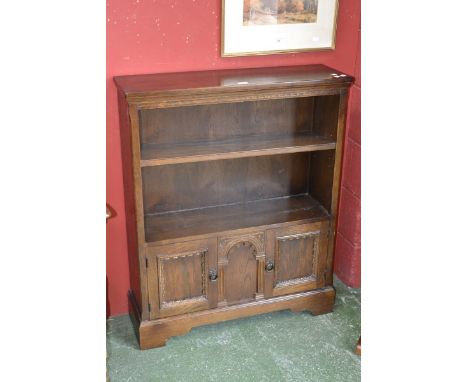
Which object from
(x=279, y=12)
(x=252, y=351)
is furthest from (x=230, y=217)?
(x=279, y=12)

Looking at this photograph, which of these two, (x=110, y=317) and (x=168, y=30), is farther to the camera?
(x=110, y=317)

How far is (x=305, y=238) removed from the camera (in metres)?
2.64

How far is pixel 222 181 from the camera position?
8.67 ft

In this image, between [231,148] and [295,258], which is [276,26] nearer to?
[231,148]

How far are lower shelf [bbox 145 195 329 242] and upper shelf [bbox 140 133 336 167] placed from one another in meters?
0.36

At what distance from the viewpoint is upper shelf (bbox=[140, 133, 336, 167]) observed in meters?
2.24

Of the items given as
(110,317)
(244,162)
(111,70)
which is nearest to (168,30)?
(111,70)

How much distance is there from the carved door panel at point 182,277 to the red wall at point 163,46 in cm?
33

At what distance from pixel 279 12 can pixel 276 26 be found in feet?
0.21

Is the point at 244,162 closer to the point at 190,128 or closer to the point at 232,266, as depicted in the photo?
the point at 190,128

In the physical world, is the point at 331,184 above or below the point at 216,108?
below

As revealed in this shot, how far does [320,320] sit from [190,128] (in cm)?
124
